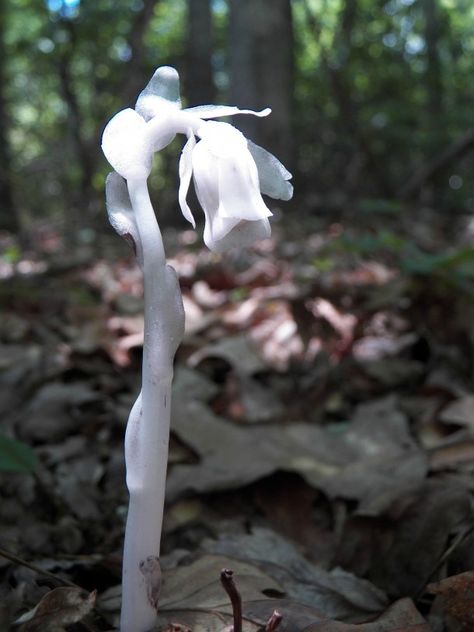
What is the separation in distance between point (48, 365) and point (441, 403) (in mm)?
1339

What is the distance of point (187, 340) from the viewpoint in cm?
271

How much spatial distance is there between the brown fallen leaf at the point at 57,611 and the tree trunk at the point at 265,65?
440cm

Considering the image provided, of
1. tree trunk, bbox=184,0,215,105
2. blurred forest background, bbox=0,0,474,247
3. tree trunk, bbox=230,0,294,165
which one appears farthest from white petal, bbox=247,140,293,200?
tree trunk, bbox=184,0,215,105

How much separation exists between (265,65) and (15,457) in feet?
14.9

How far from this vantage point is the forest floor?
1187 millimetres

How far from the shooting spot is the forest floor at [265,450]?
119 cm

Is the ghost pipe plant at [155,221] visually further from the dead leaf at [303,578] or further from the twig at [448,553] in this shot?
the twig at [448,553]

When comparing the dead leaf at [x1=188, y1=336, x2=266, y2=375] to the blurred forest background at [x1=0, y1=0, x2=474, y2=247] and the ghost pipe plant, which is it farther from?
the ghost pipe plant

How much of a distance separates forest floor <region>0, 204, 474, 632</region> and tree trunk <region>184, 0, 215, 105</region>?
13.0ft

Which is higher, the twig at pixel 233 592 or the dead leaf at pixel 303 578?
the twig at pixel 233 592

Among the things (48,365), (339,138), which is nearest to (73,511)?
(48,365)

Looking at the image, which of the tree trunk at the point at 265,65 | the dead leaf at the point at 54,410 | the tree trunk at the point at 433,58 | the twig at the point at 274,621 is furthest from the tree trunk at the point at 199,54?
the twig at the point at 274,621

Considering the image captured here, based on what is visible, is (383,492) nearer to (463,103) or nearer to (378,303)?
(378,303)

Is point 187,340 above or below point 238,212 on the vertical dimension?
below
